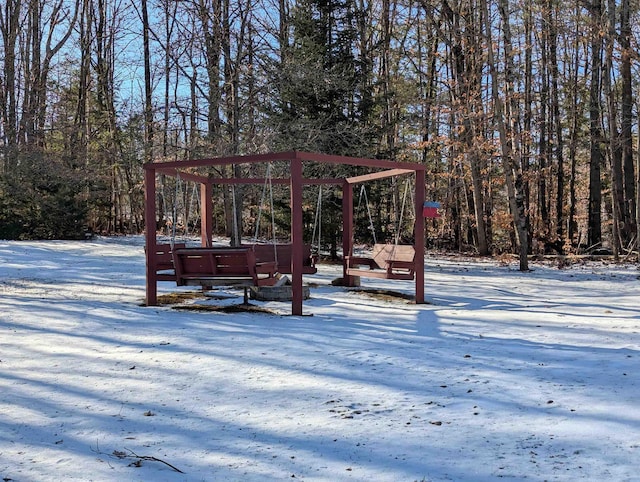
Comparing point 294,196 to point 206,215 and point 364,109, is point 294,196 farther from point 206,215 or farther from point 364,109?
point 364,109

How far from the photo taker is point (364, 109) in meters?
17.1

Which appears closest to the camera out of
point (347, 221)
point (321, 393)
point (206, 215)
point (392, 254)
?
point (321, 393)

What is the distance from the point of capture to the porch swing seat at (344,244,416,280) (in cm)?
1002

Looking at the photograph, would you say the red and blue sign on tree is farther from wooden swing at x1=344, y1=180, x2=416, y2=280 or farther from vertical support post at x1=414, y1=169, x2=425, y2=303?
wooden swing at x1=344, y1=180, x2=416, y2=280

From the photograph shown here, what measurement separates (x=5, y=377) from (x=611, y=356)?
19.0ft

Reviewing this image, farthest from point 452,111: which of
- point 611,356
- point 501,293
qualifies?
point 611,356

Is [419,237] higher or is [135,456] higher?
[419,237]

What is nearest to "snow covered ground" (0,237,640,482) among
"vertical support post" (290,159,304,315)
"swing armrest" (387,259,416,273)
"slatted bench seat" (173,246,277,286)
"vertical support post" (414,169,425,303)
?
"vertical support post" (290,159,304,315)

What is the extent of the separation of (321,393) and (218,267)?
4508mm

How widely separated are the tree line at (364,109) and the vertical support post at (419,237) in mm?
4502

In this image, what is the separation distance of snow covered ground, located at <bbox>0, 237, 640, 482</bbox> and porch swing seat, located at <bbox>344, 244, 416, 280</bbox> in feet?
2.94

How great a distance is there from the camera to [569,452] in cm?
336

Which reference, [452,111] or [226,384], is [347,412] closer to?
[226,384]

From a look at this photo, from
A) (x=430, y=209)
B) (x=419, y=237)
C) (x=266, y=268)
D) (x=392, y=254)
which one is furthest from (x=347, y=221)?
(x=266, y=268)
